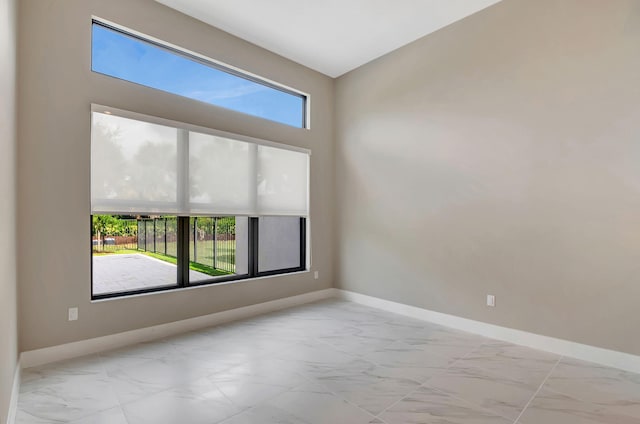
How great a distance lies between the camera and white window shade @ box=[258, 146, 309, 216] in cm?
432

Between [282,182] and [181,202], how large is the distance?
1478mm

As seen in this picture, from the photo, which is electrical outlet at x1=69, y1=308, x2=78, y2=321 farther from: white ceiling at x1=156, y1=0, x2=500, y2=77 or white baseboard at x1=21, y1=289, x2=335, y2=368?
white ceiling at x1=156, y1=0, x2=500, y2=77

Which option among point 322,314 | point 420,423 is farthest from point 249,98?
point 420,423

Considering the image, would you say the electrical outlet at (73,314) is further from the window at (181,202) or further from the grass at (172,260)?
the grass at (172,260)

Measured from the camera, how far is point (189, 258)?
3.69 meters

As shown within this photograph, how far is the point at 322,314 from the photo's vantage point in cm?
420

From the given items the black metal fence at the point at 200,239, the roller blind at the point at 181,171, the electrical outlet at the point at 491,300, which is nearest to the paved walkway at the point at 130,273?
the black metal fence at the point at 200,239

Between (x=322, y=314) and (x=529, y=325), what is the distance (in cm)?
231

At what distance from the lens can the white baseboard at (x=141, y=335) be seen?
269cm

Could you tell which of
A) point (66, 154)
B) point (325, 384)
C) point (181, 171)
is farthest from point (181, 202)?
point (325, 384)

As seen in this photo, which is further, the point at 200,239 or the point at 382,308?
the point at 382,308

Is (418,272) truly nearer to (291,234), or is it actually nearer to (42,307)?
(291,234)

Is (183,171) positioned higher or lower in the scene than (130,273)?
higher

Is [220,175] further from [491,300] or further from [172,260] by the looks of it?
[491,300]
